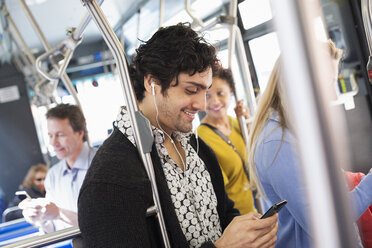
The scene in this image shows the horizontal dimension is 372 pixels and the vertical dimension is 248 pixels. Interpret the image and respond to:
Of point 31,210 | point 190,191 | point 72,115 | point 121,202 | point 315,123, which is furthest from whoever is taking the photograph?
point 72,115

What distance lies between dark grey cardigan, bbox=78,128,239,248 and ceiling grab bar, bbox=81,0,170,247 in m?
0.03

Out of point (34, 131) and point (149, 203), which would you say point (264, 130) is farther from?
point (34, 131)

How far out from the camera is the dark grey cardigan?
91 cm

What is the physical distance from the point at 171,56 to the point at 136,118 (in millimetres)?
281

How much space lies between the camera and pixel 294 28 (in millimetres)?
277

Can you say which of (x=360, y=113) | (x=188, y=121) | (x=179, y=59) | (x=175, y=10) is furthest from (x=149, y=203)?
(x=175, y=10)

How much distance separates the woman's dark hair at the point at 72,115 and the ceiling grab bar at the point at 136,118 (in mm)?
1543

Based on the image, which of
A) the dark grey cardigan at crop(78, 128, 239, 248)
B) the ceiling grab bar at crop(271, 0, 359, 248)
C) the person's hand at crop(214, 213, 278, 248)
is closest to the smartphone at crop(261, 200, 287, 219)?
the person's hand at crop(214, 213, 278, 248)

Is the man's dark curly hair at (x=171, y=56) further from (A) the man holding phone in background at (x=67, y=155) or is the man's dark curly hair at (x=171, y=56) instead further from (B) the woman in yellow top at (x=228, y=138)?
(A) the man holding phone in background at (x=67, y=155)

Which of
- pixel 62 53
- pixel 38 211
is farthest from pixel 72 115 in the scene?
pixel 38 211

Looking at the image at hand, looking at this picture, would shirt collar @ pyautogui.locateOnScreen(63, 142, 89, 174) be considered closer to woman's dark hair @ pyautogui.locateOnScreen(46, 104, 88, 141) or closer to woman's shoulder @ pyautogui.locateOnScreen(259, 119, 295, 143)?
woman's dark hair @ pyautogui.locateOnScreen(46, 104, 88, 141)

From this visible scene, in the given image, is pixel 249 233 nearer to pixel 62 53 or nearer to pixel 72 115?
pixel 62 53

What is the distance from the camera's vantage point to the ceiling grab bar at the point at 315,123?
0.27m

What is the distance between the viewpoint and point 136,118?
1005 millimetres
